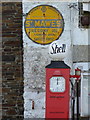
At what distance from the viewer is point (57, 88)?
15.0 ft

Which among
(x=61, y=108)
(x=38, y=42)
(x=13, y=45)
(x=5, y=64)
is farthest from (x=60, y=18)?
(x=61, y=108)

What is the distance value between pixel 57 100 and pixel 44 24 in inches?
87.1

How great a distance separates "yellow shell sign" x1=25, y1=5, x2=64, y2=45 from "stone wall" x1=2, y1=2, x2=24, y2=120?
10.0 inches

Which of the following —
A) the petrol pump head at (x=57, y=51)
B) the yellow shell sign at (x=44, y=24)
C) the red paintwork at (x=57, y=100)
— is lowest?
the red paintwork at (x=57, y=100)

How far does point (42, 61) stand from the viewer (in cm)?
621

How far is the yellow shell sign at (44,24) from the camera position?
20.4 ft

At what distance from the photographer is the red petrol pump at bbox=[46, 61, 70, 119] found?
4551mm

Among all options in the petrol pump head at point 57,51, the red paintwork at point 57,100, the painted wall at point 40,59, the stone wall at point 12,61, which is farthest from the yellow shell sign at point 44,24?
the red paintwork at point 57,100

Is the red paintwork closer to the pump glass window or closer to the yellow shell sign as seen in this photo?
the pump glass window

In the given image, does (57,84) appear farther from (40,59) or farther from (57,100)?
(40,59)

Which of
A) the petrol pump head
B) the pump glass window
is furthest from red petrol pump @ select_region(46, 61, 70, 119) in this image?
the petrol pump head

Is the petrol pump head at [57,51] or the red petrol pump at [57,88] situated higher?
the petrol pump head at [57,51]

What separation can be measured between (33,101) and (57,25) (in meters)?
1.82

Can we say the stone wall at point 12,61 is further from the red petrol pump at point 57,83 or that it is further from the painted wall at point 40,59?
the red petrol pump at point 57,83
